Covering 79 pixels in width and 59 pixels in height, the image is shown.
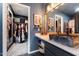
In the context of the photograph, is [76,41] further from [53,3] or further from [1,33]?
[1,33]

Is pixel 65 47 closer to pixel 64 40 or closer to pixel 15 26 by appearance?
pixel 64 40

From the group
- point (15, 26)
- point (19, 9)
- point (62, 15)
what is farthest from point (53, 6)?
point (15, 26)

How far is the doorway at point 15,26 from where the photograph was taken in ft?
5.08

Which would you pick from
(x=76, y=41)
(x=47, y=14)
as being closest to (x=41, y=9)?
(x=47, y=14)

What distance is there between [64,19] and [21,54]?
0.71 metres

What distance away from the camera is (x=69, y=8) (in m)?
1.48

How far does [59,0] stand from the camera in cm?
155

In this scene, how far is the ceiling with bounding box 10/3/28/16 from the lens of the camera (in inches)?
60.8

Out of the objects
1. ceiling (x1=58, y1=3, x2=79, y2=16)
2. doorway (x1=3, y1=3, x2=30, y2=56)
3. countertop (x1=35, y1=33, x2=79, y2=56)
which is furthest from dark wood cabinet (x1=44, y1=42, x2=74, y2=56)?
ceiling (x1=58, y1=3, x2=79, y2=16)

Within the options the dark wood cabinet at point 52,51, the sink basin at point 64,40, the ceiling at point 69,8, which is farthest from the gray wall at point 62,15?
the dark wood cabinet at point 52,51

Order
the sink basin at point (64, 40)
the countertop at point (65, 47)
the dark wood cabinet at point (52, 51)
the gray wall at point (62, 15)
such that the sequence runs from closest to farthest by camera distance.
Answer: the countertop at point (65, 47) < the sink basin at point (64, 40) < the dark wood cabinet at point (52, 51) < the gray wall at point (62, 15)

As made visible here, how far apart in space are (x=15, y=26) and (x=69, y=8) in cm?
71

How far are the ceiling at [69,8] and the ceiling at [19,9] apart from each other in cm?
42

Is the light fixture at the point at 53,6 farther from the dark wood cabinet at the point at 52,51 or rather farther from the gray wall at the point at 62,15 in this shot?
the dark wood cabinet at the point at 52,51
